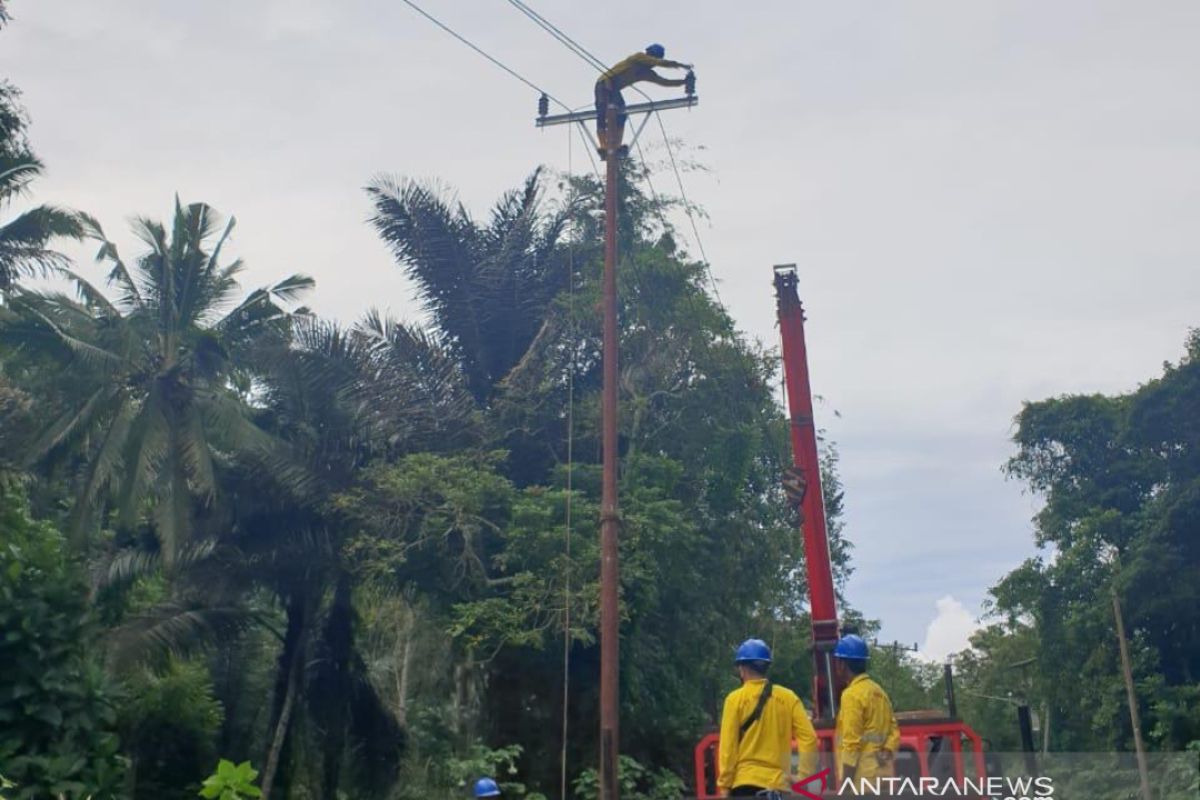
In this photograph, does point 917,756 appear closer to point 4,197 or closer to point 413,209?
point 4,197

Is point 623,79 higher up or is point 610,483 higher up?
point 623,79

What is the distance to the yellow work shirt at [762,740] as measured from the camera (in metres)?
6.83

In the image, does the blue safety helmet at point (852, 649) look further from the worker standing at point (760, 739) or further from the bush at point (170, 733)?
the bush at point (170, 733)

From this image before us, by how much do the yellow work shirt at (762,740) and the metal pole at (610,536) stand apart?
25.2ft

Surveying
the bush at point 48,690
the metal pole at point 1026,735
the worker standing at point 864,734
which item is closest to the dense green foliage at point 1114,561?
the metal pole at point 1026,735

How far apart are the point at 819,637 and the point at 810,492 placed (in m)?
1.65

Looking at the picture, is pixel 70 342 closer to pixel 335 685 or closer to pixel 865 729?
pixel 335 685

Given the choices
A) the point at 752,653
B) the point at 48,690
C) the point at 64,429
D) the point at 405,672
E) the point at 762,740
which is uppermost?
the point at 64,429

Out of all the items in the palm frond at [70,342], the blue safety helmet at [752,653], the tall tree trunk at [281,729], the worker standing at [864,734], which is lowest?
the worker standing at [864,734]

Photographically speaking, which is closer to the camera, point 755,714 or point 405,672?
point 755,714

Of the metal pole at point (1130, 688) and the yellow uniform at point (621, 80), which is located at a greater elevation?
the yellow uniform at point (621, 80)

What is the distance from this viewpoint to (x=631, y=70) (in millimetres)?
16750

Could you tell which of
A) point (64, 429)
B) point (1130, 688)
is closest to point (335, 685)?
point (64, 429)

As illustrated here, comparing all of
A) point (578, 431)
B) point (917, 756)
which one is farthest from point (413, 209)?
point (917, 756)
